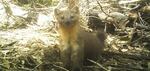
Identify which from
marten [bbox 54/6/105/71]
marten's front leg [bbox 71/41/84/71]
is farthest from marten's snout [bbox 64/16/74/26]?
marten's front leg [bbox 71/41/84/71]

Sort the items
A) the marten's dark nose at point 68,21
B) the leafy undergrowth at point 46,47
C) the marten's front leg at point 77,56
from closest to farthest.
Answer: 1. the marten's dark nose at point 68,21
2. the marten's front leg at point 77,56
3. the leafy undergrowth at point 46,47

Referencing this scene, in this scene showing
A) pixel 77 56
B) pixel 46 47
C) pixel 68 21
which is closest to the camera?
pixel 68 21

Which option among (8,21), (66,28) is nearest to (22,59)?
(66,28)

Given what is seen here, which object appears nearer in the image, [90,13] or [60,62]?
[60,62]

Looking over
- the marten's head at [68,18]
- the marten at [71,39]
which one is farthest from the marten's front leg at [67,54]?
the marten's head at [68,18]

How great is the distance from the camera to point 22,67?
4.61 meters

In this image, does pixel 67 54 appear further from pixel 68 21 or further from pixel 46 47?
pixel 46 47

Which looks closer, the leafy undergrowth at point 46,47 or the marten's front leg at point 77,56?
the marten's front leg at point 77,56

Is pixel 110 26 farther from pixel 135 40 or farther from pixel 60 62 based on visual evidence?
pixel 60 62

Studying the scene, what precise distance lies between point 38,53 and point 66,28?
2.28ft

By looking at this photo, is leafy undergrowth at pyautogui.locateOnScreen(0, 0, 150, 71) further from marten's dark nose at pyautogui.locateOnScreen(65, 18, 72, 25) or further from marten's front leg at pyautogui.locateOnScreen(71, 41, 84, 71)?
marten's dark nose at pyautogui.locateOnScreen(65, 18, 72, 25)

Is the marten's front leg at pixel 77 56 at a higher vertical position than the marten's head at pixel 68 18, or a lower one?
lower

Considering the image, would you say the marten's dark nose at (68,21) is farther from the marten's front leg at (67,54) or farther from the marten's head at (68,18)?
the marten's front leg at (67,54)

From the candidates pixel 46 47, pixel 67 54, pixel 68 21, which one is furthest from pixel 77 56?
pixel 46 47
